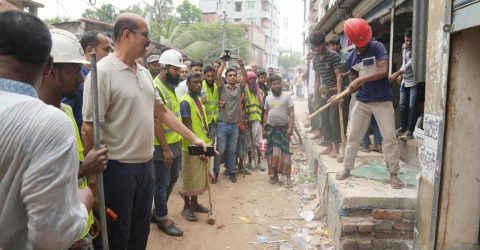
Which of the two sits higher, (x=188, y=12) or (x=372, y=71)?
(x=188, y=12)

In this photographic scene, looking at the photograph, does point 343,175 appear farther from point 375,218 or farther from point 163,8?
point 163,8

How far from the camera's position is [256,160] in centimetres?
822

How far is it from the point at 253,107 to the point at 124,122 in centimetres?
487

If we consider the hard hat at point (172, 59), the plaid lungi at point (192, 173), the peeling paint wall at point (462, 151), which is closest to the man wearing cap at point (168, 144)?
the hard hat at point (172, 59)

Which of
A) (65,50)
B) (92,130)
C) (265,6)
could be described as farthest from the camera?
(265,6)

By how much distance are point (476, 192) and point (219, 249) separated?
8.31ft

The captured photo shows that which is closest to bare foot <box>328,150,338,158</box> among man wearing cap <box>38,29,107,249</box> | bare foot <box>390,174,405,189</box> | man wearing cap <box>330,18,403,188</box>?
man wearing cap <box>330,18,403,188</box>

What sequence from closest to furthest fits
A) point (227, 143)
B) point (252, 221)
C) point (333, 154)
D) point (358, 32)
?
point (358, 32) → point (252, 221) → point (333, 154) → point (227, 143)

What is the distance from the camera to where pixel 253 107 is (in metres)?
7.16

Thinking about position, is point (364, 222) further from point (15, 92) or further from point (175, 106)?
point (15, 92)

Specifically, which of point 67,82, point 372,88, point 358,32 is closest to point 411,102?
point 372,88

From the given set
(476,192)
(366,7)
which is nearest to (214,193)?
(476,192)

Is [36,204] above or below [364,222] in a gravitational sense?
above

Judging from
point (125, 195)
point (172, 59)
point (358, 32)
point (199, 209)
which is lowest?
point (199, 209)
